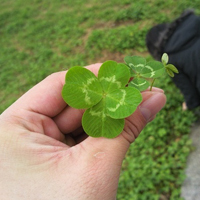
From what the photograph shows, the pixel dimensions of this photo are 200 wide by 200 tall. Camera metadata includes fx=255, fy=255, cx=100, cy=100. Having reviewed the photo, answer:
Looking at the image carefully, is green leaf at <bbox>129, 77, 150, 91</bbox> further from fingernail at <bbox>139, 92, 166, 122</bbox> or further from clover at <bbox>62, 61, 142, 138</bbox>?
fingernail at <bbox>139, 92, 166, 122</bbox>

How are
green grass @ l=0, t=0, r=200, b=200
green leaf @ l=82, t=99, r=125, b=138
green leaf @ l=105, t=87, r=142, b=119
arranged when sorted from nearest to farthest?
green leaf @ l=105, t=87, r=142, b=119 → green leaf @ l=82, t=99, r=125, b=138 → green grass @ l=0, t=0, r=200, b=200

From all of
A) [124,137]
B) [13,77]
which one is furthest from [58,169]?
[13,77]

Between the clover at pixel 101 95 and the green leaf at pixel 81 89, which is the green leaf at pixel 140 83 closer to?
the clover at pixel 101 95

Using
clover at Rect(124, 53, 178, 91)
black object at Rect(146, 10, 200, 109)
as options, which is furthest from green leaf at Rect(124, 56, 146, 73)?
black object at Rect(146, 10, 200, 109)

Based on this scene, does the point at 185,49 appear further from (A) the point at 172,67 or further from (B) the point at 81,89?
(B) the point at 81,89

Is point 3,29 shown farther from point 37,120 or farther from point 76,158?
point 76,158

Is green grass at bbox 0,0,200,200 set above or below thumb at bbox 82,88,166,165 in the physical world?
below

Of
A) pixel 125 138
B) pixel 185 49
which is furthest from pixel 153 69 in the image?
pixel 185 49
